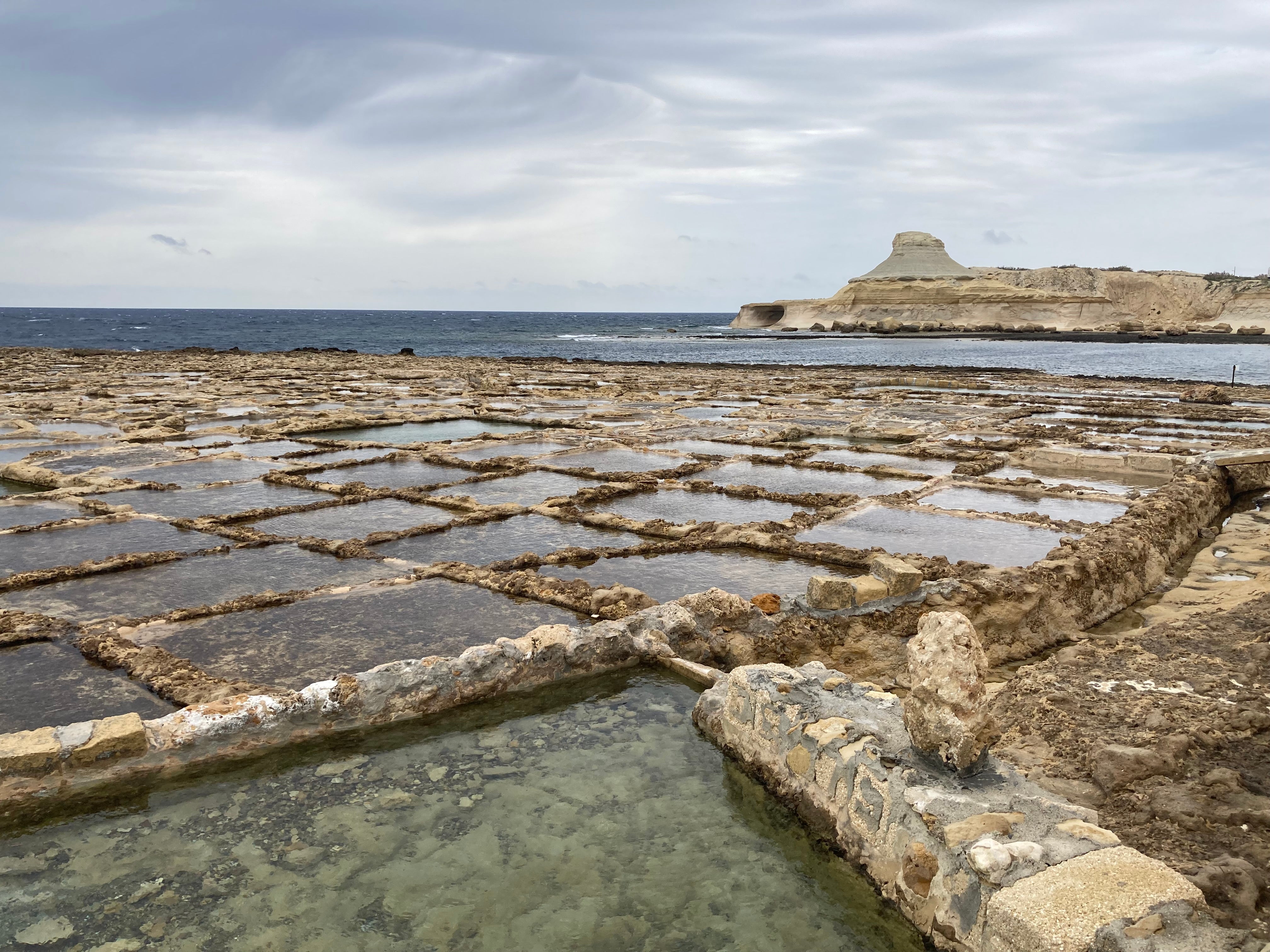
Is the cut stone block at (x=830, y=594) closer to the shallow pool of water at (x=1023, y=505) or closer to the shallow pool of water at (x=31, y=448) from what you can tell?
the shallow pool of water at (x=1023, y=505)

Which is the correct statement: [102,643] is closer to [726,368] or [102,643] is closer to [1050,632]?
[1050,632]

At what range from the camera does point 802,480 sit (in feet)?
35.9

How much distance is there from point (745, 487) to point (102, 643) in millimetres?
6717

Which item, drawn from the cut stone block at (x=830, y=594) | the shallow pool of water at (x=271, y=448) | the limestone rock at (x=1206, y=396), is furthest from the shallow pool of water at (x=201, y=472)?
the limestone rock at (x=1206, y=396)

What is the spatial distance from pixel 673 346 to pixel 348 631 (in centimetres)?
5787

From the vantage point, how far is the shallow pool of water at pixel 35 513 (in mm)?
8258

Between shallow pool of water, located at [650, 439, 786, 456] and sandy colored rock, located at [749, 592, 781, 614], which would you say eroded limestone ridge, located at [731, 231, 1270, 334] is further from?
sandy colored rock, located at [749, 592, 781, 614]

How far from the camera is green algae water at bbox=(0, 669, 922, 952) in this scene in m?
2.97

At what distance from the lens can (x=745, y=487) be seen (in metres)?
9.99

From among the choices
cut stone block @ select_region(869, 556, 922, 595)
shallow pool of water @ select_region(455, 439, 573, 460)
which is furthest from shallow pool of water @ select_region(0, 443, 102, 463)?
cut stone block @ select_region(869, 556, 922, 595)

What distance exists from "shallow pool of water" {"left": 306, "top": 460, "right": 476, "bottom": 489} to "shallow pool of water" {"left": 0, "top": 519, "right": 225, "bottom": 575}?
2.26 metres

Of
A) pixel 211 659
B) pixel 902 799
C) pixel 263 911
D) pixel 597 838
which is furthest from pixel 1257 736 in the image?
pixel 211 659

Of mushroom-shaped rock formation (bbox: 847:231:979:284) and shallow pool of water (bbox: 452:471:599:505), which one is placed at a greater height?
mushroom-shaped rock formation (bbox: 847:231:979:284)

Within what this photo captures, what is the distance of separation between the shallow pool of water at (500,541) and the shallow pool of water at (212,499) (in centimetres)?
218
